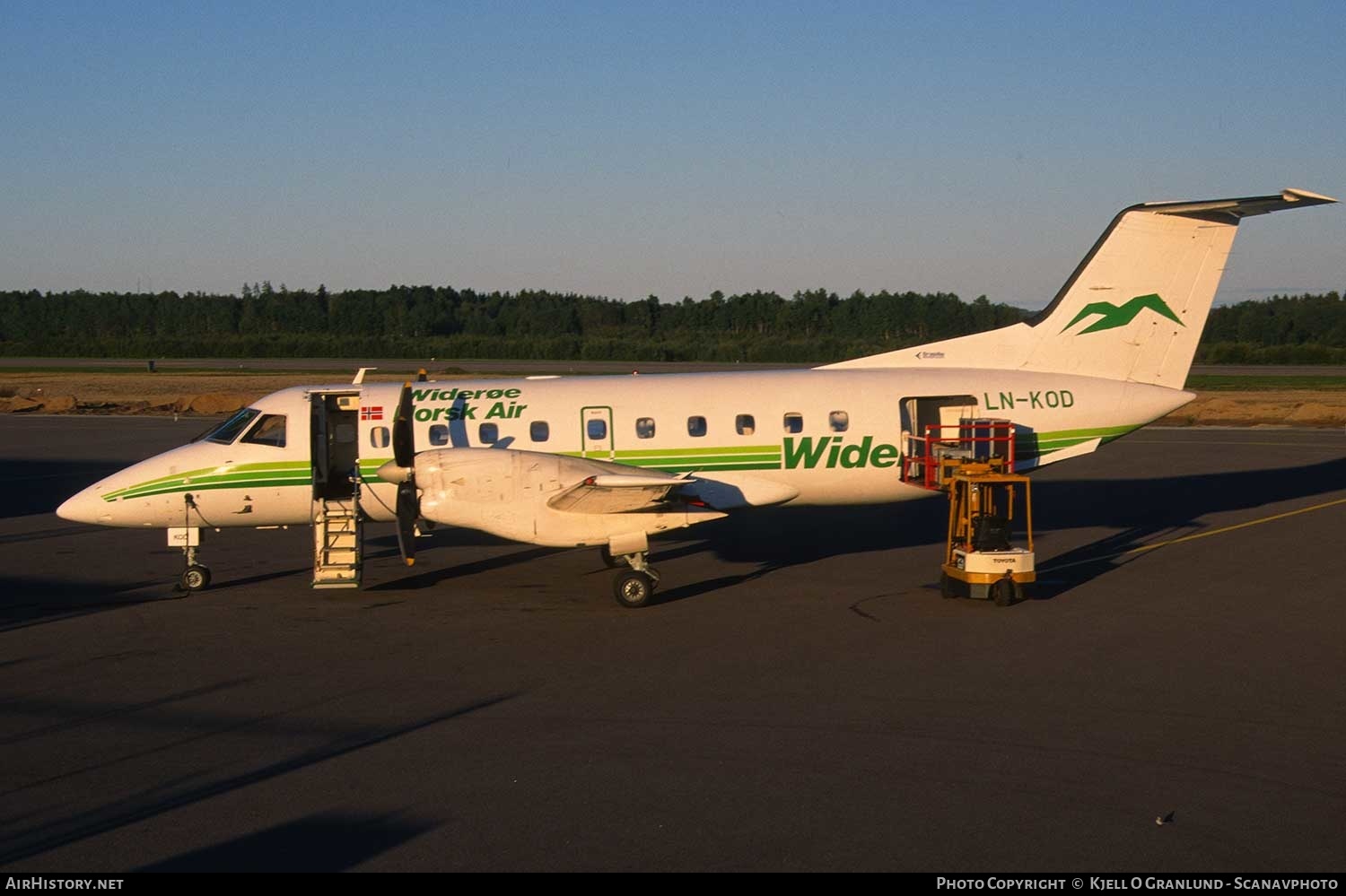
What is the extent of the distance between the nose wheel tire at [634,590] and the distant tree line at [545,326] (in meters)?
65.1

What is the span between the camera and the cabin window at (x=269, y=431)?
57.5 feet

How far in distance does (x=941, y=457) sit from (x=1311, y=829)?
933 cm

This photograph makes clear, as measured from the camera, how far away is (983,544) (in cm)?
1558

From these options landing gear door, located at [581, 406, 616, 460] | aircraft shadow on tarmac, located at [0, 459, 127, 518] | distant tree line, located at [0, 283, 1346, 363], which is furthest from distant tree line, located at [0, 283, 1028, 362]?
landing gear door, located at [581, 406, 616, 460]

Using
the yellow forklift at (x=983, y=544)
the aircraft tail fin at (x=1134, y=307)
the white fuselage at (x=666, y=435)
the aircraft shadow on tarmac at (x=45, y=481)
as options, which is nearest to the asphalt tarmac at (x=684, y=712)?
the yellow forklift at (x=983, y=544)

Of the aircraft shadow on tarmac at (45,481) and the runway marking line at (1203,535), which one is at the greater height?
the aircraft shadow on tarmac at (45,481)

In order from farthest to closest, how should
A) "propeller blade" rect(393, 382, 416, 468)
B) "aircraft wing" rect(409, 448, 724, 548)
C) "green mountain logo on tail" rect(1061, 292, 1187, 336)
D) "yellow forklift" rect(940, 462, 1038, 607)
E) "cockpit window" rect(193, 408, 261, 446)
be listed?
"green mountain logo on tail" rect(1061, 292, 1187, 336) → "cockpit window" rect(193, 408, 261, 446) → "propeller blade" rect(393, 382, 416, 468) → "aircraft wing" rect(409, 448, 724, 548) → "yellow forklift" rect(940, 462, 1038, 607)

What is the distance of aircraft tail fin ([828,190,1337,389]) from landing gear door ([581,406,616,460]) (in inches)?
220

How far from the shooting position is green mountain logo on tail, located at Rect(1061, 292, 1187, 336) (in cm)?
1822

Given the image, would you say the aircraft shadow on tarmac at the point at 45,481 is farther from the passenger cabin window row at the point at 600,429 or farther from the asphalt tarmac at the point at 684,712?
the passenger cabin window row at the point at 600,429

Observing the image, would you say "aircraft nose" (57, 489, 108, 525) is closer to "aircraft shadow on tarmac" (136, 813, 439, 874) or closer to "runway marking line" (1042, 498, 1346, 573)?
"aircraft shadow on tarmac" (136, 813, 439, 874)

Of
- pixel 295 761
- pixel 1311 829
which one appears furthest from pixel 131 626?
pixel 1311 829

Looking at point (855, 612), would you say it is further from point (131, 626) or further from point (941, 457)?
point (131, 626)

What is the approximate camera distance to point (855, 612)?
14891 millimetres
